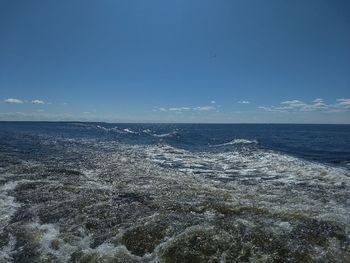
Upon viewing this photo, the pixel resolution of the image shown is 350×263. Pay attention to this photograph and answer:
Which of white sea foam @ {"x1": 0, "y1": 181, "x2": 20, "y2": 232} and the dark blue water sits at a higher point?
white sea foam @ {"x1": 0, "y1": 181, "x2": 20, "y2": 232}

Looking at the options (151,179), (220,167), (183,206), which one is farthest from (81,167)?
(183,206)

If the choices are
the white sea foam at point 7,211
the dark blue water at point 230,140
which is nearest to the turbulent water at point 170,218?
the white sea foam at point 7,211

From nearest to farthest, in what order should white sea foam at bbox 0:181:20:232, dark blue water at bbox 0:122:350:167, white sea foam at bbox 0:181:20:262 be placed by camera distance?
white sea foam at bbox 0:181:20:262 < white sea foam at bbox 0:181:20:232 < dark blue water at bbox 0:122:350:167

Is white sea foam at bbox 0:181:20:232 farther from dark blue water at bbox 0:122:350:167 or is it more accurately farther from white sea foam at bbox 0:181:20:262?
dark blue water at bbox 0:122:350:167

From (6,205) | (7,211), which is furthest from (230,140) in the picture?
(7,211)

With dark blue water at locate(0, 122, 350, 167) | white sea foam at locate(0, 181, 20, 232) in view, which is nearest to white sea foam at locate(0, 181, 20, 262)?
white sea foam at locate(0, 181, 20, 232)

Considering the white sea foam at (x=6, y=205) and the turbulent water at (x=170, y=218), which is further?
the white sea foam at (x=6, y=205)

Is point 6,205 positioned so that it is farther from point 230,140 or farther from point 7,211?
point 230,140

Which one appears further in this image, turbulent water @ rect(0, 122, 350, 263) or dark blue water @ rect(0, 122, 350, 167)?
dark blue water @ rect(0, 122, 350, 167)

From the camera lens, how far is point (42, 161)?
23391 millimetres

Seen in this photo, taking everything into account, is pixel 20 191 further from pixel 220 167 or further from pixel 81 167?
pixel 220 167

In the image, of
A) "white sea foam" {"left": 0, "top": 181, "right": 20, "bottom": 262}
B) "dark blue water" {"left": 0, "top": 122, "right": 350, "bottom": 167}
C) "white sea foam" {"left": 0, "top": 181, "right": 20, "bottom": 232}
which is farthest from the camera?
"dark blue water" {"left": 0, "top": 122, "right": 350, "bottom": 167}

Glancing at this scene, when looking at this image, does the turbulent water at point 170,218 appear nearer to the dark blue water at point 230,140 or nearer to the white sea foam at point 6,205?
the white sea foam at point 6,205

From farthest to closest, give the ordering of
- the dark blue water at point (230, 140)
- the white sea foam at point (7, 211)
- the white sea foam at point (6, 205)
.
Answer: the dark blue water at point (230, 140)
the white sea foam at point (6, 205)
the white sea foam at point (7, 211)
